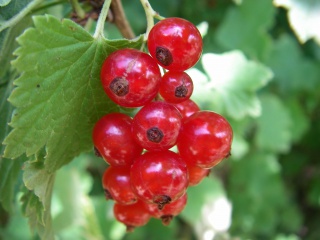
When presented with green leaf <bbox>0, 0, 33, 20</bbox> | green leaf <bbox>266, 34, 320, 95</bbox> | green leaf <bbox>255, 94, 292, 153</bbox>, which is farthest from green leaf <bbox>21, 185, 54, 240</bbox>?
green leaf <bbox>266, 34, 320, 95</bbox>

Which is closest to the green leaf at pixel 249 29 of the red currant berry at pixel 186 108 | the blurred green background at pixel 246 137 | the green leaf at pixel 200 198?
the blurred green background at pixel 246 137

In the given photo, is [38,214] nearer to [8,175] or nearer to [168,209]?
[8,175]

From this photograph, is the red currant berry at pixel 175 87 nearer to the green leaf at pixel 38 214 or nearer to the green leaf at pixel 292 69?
the green leaf at pixel 38 214

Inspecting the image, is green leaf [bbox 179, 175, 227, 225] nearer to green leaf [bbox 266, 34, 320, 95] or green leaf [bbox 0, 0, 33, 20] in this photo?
green leaf [bbox 266, 34, 320, 95]

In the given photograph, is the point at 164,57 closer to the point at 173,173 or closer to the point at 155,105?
Result: the point at 155,105

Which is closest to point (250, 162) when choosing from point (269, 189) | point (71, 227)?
point (269, 189)

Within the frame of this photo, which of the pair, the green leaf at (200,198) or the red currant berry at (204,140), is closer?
the red currant berry at (204,140)
